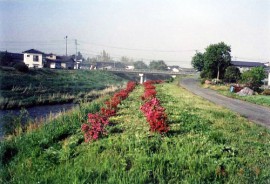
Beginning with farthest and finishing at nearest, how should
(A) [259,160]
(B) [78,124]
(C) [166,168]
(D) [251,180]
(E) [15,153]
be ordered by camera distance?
1. (B) [78,124]
2. (E) [15,153]
3. (A) [259,160]
4. (C) [166,168]
5. (D) [251,180]

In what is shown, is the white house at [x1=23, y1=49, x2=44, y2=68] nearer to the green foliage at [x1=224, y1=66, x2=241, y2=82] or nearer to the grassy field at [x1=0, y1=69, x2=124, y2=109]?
the grassy field at [x1=0, y1=69, x2=124, y2=109]

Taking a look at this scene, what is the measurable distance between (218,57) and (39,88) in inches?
1283

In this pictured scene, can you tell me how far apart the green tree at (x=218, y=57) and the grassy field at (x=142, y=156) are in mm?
43567

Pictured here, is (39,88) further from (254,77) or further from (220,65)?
(220,65)

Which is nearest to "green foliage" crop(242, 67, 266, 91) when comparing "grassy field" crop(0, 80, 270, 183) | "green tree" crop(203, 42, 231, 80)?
"green tree" crop(203, 42, 231, 80)

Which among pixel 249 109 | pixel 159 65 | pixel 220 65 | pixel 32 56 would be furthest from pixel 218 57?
pixel 159 65

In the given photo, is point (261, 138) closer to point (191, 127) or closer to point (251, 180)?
point (191, 127)

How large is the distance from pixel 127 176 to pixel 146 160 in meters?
0.92

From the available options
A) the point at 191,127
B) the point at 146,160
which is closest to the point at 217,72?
the point at 191,127

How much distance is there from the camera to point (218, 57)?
52500mm

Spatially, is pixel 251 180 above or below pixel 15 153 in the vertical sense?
above

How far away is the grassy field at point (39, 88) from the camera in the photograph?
95.6ft

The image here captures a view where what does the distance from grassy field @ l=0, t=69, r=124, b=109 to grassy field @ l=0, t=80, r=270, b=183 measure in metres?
18.4

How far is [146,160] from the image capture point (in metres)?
6.99
